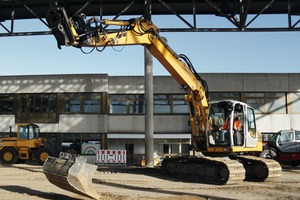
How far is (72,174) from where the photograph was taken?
9.66 metres

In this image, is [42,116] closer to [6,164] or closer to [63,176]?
[6,164]

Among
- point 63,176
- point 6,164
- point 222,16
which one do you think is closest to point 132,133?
point 6,164

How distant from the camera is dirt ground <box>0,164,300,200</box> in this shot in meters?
11.0

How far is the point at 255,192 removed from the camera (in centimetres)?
1221

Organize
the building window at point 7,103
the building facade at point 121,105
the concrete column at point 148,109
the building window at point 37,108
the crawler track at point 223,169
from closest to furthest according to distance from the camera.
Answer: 1. the crawler track at point 223,169
2. the concrete column at point 148,109
3. the building facade at point 121,105
4. the building window at point 37,108
5. the building window at point 7,103

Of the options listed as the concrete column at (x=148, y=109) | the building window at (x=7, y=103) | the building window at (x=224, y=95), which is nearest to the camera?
the concrete column at (x=148, y=109)

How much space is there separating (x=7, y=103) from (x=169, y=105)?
12765 mm

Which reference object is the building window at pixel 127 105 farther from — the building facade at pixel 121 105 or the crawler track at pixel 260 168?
the crawler track at pixel 260 168

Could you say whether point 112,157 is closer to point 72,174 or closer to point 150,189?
point 150,189

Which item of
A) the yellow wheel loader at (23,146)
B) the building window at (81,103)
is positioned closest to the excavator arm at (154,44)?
the yellow wheel loader at (23,146)

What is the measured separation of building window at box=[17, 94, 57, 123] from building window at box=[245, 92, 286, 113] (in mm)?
15222

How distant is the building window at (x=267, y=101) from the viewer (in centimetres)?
3048

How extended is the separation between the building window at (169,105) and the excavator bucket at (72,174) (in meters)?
19.9

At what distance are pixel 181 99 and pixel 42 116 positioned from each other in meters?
10.9
